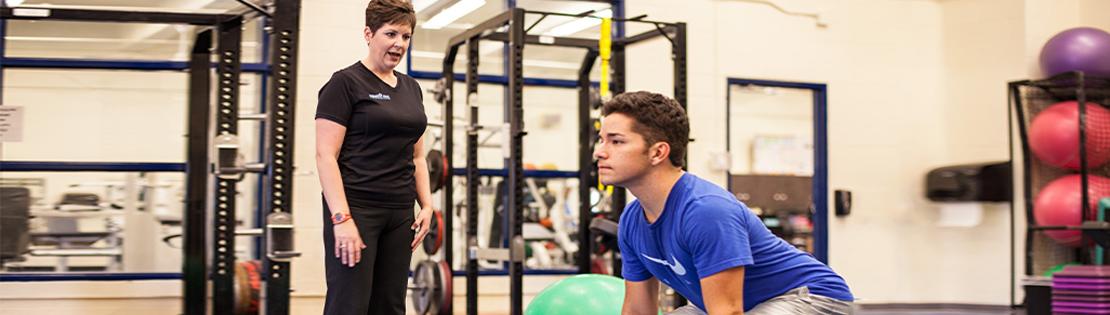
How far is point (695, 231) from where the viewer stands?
6.86 feet

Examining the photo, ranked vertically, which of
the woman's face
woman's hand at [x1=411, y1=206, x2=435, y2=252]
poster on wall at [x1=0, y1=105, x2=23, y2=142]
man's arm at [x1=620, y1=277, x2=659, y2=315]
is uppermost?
the woman's face

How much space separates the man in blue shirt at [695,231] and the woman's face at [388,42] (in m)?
0.75

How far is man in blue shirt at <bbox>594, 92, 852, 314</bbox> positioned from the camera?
2.08m

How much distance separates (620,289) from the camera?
12.3ft

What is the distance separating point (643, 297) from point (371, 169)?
2.64ft

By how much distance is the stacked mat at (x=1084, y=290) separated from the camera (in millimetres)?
5949

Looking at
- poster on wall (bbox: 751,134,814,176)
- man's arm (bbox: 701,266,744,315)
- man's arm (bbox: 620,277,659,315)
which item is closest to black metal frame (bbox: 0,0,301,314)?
man's arm (bbox: 620,277,659,315)

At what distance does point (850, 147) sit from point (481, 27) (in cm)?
352

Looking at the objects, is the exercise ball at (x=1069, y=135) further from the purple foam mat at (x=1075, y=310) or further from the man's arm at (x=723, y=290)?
the man's arm at (x=723, y=290)

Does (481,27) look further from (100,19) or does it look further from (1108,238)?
(1108,238)

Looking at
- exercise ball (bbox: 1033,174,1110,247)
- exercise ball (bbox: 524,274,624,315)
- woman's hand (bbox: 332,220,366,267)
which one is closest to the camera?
woman's hand (bbox: 332,220,366,267)

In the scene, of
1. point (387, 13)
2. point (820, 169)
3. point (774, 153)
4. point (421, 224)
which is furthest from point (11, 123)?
point (774, 153)

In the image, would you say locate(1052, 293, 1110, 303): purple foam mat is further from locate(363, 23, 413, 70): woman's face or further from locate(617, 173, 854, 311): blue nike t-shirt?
locate(363, 23, 413, 70): woman's face

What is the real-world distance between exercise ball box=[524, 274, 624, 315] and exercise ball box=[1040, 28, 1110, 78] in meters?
4.47
